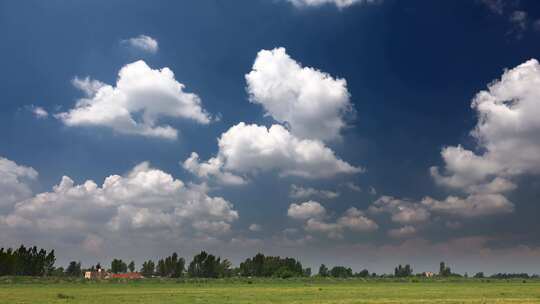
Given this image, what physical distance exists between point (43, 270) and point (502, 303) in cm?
17559

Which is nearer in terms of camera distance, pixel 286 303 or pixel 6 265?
pixel 286 303

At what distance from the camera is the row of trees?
170 metres

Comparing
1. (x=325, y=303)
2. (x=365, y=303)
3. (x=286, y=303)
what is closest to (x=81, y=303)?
(x=286, y=303)

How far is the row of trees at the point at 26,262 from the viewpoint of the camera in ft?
559

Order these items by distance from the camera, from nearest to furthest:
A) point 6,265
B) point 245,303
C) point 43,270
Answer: point 245,303 < point 6,265 < point 43,270

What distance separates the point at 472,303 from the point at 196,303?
25.1 metres

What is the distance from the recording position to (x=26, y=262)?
179375 millimetres

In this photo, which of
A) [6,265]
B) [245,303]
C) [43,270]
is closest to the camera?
[245,303]

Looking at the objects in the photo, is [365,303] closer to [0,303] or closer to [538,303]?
[538,303]

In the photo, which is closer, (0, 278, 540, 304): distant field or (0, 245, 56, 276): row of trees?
(0, 278, 540, 304): distant field

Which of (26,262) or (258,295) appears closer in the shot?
(258,295)

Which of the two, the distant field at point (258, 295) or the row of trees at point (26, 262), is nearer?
the distant field at point (258, 295)

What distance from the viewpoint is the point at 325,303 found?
45875 mm

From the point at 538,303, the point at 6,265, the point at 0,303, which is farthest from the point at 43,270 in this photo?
the point at 538,303
